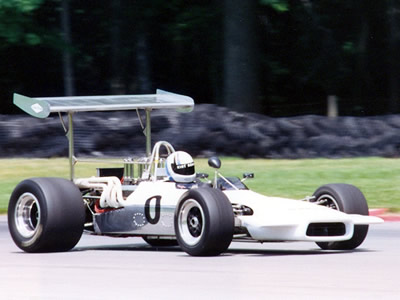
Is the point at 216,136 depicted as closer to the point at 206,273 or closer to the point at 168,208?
the point at 168,208

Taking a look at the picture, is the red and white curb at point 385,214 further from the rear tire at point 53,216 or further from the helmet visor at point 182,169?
the rear tire at point 53,216

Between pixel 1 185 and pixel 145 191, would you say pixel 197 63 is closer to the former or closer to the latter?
pixel 1 185

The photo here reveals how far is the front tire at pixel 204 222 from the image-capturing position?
32.7 feet

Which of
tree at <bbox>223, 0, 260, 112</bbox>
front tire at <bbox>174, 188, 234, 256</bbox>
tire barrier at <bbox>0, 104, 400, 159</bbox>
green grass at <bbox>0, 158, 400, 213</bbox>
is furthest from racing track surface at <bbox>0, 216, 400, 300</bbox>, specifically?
tree at <bbox>223, 0, 260, 112</bbox>

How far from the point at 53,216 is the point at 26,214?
2.29ft

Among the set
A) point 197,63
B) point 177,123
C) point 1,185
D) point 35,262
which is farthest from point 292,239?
point 197,63

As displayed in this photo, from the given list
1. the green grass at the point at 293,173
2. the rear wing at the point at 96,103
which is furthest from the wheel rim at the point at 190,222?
the green grass at the point at 293,173

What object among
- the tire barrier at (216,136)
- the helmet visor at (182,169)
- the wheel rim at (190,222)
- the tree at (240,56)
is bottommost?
the wheel rim at (190,222)

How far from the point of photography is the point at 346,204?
1101cm

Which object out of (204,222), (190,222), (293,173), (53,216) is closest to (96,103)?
(53,216)

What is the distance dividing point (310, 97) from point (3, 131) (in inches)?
717

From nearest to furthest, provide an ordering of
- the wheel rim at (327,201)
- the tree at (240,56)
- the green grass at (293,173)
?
1. the wheel rim at (327,201)
2. the green grass at (293,173)
3. the tree at (240,56)

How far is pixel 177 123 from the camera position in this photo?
79.5 ft

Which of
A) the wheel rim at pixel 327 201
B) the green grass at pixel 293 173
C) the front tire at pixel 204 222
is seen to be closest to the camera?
the front tire at pixel 204 222
